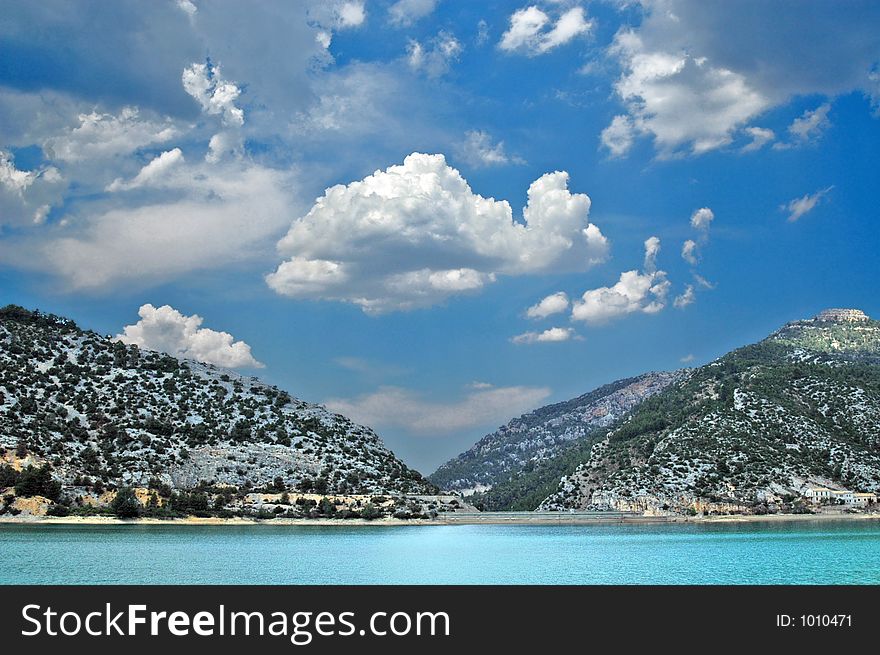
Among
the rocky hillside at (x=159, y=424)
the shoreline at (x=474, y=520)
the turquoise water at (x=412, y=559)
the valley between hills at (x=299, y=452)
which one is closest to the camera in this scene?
the turquoise water at (x=412, y=559)

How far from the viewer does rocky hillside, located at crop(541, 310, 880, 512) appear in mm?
151750

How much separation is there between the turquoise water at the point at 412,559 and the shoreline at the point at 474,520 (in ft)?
23.8

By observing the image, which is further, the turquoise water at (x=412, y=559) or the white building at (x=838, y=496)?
the white building at (x=838, y=496)

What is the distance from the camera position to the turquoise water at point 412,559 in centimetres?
4812

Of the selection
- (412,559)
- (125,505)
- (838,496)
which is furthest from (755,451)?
(125,505)

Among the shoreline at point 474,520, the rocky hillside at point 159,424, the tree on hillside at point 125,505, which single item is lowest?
the shoreline at point 474,520

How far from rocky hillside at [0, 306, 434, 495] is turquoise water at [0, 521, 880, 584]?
25711 mm

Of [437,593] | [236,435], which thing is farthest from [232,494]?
[437,593]

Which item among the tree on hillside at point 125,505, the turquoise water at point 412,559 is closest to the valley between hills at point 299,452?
the tree on hillside at point 125,505

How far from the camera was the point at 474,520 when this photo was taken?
138 metres

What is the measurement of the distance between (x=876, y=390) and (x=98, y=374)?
15403cm

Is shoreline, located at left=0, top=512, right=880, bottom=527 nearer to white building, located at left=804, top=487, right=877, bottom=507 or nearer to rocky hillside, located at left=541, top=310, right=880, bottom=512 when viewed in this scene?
white building, located at left=804, top=487, right=877, bottom=507

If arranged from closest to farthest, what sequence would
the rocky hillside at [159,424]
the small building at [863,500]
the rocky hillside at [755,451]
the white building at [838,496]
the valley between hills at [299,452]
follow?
the valley between hills at [299,452] < the rocky hillside at [159,424] < the small building at [863,500] < the white building at [838,496] < the rocky hillside at [755,451]

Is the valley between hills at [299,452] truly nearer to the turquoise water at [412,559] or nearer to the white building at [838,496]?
the white building at [838,496]
